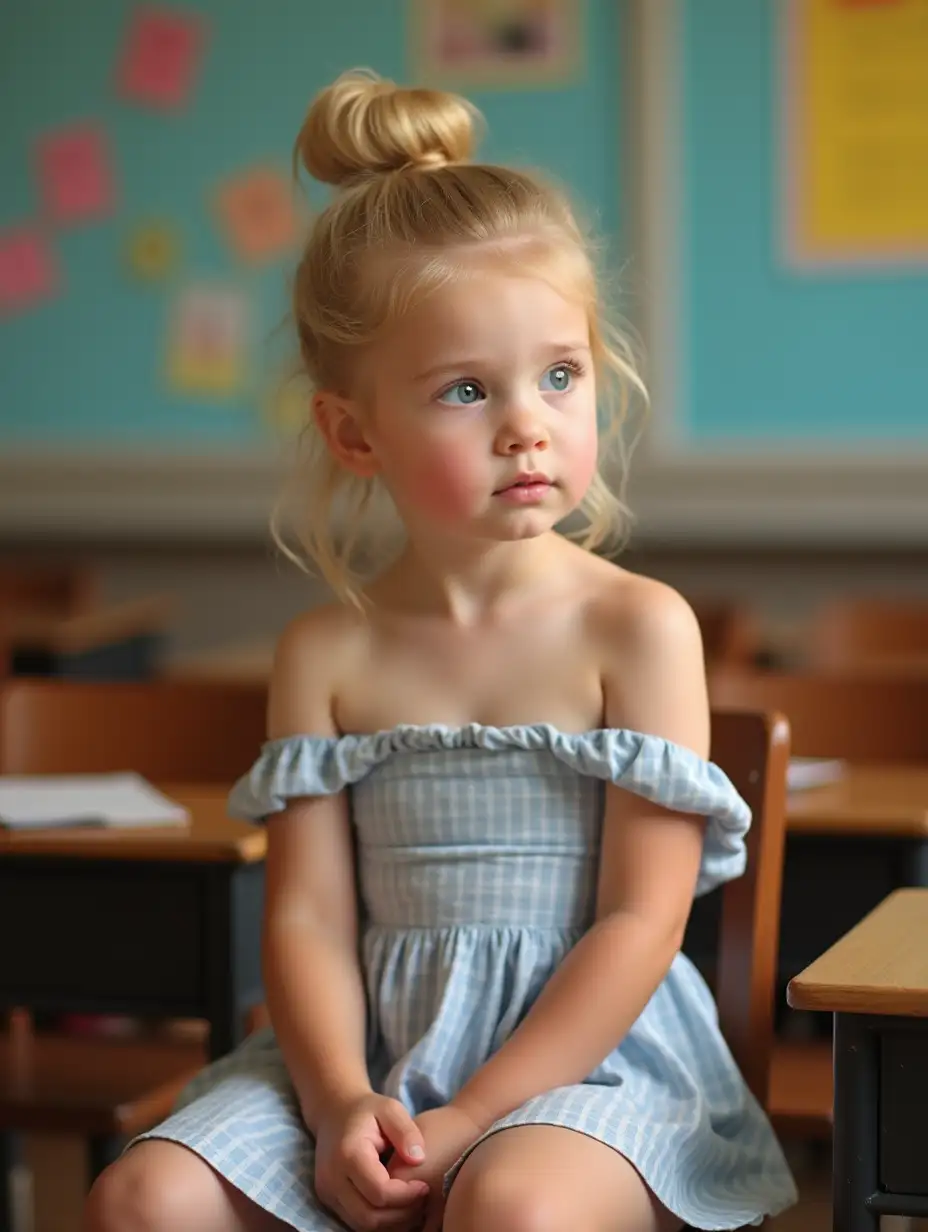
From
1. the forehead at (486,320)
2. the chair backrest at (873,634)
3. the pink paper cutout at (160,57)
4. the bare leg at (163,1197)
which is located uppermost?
the pink paper cutout at (160,57)

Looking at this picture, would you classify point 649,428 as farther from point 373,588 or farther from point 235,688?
point 373,588

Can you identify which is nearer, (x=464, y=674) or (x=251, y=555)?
(x=464, y=674)

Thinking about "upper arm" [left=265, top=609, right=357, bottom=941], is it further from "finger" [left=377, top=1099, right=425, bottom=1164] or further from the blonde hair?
"finger" [left=377, top=1099, right=425, bottom=1164]

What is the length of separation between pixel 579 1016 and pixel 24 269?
4.36 m

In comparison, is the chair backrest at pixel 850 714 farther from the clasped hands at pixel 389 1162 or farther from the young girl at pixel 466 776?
the clasped hands at pixel 389 1162

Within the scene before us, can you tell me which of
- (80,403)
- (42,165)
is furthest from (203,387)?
(42,165)

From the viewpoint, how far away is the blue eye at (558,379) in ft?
5.32

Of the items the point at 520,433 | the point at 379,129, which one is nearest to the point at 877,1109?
the point at 520,433

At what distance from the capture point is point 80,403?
216 inches

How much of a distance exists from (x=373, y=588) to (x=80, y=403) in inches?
153

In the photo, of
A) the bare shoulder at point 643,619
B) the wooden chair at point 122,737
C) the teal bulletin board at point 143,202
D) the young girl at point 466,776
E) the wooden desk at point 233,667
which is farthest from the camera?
the teal bulletin board at point 143,202

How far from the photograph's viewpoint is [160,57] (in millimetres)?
5406

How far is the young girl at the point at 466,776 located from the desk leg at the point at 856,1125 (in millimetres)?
180

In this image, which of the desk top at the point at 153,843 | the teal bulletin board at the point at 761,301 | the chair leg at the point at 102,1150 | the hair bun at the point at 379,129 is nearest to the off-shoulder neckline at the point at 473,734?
the desk top at the point at 153,843
